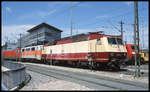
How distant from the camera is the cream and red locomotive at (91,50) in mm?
15406

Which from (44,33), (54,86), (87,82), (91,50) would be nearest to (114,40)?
(91,50)

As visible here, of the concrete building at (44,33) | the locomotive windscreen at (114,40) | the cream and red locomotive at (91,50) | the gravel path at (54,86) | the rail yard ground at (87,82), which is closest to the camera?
the gravel path at (54,86)

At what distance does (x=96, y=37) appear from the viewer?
17.0 metres

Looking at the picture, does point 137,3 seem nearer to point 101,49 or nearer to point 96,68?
point 101,49

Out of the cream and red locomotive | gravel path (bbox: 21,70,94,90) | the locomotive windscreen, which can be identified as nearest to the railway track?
gravel path (bbox: 21,70,94,90)

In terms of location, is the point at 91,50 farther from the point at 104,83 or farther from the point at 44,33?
the point at 44,33

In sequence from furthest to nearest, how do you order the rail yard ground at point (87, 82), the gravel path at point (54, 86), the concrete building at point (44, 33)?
the concrete building at point (44, 33) → the rail yard ground at point (87, 82) → the gravel path at point (54, 86)

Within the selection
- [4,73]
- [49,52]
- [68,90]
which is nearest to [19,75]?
[4,73]

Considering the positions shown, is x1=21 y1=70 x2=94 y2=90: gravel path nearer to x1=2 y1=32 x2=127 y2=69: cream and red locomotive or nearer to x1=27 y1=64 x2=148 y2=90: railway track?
x1=27 y1=64 x2=148 y2=90: railway track

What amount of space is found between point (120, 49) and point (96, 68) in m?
3.48

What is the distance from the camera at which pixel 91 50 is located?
17.0 metres

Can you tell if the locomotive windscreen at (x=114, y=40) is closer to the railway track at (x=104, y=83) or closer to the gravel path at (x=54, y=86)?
the railway track at (x=104, y=83)

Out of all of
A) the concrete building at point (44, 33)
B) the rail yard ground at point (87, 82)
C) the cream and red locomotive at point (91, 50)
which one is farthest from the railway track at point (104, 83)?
the concrete building at point (44, 33)

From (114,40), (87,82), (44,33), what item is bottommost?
(87,82)
